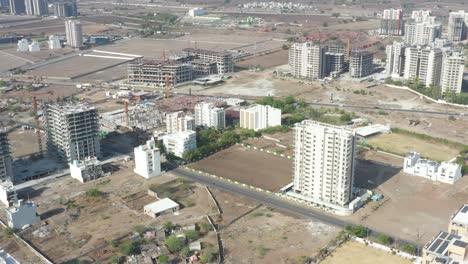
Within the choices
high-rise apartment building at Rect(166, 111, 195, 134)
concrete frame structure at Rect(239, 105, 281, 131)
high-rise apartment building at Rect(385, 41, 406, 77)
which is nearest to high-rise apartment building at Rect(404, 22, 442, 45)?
high-rise apartment building at Rect(385, 41, 406, 77)

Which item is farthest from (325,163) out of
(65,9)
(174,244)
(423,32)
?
(65,9)

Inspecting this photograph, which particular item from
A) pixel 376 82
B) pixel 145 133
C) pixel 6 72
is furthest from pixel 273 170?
pixel 6 72

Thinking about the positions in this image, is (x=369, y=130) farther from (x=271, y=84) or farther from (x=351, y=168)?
(x=271, y=84)

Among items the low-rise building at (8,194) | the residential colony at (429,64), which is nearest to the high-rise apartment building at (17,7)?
the residential colony at (429,64)

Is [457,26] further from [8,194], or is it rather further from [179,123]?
[8,194]

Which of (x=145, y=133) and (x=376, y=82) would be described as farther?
(x=376, y=82)

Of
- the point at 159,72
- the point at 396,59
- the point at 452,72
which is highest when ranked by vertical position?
the point at 396,59
